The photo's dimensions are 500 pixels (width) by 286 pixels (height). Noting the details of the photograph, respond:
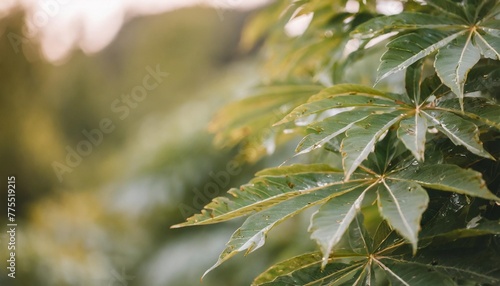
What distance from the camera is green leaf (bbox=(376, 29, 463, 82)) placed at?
0.59 m

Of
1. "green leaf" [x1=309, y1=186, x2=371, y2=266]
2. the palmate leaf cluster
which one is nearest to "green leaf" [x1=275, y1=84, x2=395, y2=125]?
the palmate leaf cluster

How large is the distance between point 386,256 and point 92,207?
267cm

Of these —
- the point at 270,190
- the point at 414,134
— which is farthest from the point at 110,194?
the point at 414,134

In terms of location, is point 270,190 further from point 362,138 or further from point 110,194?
point 110,194

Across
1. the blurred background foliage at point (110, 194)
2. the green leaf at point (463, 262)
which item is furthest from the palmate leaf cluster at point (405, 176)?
the blurred background foliage at point (110, 194)

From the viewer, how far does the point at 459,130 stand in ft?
1.76

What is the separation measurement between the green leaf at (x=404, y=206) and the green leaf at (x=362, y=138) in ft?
0.15

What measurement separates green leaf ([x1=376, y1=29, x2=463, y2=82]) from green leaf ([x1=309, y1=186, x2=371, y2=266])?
15 cm

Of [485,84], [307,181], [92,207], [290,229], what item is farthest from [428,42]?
[92,207]

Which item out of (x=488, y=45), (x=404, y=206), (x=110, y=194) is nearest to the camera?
(x=404, y=206)

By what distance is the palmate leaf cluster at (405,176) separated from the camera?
1.66 ft

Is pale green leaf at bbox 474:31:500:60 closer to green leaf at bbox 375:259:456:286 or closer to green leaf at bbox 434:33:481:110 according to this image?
green leaf at bbox 434:33:481:110

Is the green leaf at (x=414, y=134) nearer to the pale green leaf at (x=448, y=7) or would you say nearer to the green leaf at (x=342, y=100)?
the green leaf at (x=342, y=100)

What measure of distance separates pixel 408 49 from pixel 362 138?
0.46 feet
